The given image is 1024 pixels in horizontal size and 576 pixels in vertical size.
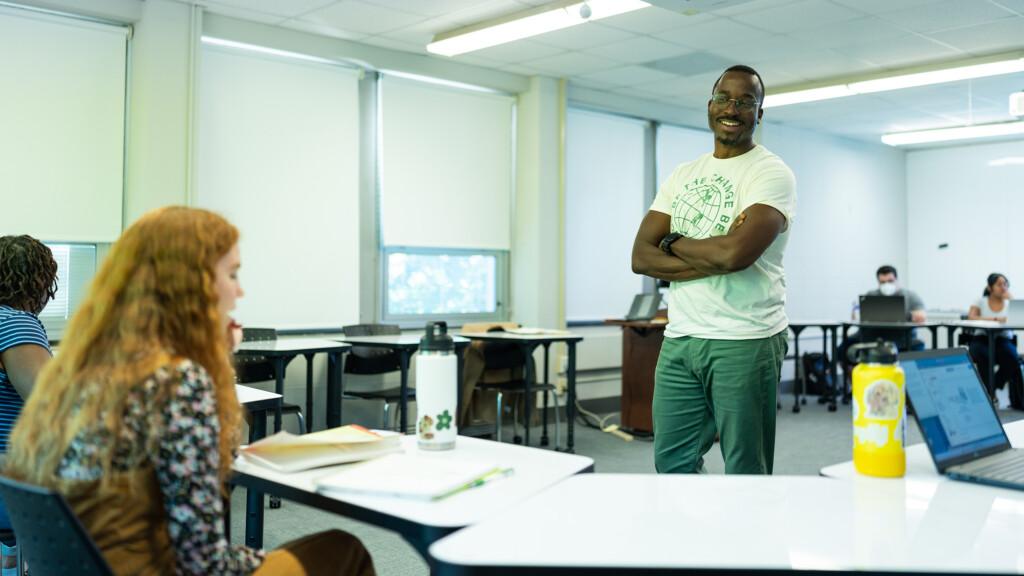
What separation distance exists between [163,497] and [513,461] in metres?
0.61

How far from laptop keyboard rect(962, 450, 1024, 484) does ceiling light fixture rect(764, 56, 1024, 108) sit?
526 cm

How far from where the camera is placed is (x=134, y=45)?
16.1 feet

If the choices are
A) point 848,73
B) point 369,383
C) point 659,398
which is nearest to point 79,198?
point 369,383

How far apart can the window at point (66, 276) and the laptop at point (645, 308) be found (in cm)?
345

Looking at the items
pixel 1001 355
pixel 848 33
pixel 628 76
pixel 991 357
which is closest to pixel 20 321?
pixel 848 33

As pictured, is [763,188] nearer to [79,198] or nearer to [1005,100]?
[79,198]

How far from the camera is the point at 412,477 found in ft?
4.31

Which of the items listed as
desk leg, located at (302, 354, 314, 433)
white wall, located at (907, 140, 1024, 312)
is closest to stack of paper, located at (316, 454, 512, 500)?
desk leg, located at (302, 354, 314, 433)

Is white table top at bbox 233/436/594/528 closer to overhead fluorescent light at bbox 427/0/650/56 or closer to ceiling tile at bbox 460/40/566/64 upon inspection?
overhead fluorescent light at bbox 427/0/650/56

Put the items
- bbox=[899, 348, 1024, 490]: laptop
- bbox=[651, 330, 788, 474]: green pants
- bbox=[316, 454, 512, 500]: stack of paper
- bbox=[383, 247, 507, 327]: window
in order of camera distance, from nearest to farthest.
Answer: bbox=[316, 454, 512, 500]: stack of paper < bbox=[899, 348, 1024, 490]: laptop < bbox=[651, 330, 788, 474]: green pants < bbox=[383, 247, 507, 327]: window

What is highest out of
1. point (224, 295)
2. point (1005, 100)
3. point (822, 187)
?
point (1005, 100)

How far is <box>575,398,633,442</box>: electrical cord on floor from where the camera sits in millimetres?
5813

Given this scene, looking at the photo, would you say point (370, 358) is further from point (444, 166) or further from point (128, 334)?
point (128, 334)

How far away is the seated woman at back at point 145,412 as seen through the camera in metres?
1.08
